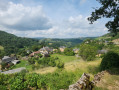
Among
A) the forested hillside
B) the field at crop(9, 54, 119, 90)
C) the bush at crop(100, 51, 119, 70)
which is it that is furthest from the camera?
the forested hillside

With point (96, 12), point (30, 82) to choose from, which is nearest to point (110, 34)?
point (96, 12)

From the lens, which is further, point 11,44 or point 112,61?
point 11,44

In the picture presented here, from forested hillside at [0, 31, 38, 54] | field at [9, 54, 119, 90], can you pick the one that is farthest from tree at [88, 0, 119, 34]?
forested hillside at [0, 31, 38, 54]

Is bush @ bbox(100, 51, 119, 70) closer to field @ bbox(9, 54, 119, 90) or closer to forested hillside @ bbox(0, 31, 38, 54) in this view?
field @ bbox(9, 54, 119, 90)

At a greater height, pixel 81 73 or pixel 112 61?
pixel 112 61

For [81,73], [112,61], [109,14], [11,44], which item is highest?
[109,14]

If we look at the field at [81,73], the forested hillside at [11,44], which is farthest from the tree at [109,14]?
the forested hillside at [11,44]

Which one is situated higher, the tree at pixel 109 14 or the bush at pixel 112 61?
the tree at pixel 109 14

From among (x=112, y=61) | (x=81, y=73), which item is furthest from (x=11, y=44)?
(x=112, y=61)

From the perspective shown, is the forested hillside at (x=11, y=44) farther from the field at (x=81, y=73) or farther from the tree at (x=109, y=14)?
the tree at (x=109, y=14)

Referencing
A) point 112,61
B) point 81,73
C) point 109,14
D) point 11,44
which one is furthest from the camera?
point 11,44

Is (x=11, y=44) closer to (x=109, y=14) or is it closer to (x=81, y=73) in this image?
(x=81, y=73)

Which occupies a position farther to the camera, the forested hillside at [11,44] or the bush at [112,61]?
A: the forested hillside at [11,44]

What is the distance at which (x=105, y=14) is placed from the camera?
254 inches
